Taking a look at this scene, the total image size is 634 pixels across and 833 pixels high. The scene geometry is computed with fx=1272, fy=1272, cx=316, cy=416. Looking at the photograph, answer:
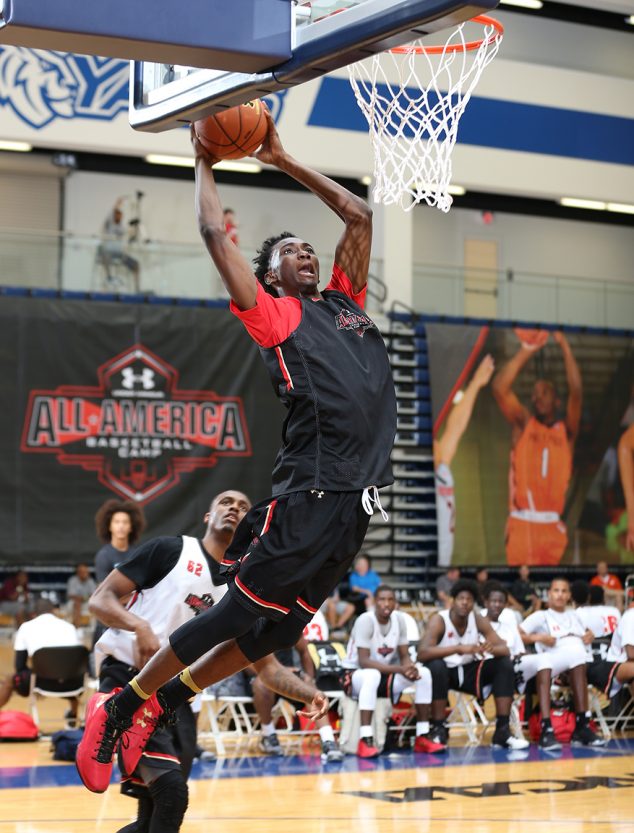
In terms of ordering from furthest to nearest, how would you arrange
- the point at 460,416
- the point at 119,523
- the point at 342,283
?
the point at 460,416 < the point at 119,523 < the point at 342,283

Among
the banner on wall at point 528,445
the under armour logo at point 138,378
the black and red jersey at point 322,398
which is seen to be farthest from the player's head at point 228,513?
the banner on wall at point 528,445

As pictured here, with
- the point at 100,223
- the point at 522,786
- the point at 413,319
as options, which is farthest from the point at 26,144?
the point at 522,786

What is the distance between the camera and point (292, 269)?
4789mm

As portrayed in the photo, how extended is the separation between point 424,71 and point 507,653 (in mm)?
5177

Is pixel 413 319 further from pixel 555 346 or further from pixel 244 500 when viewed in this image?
pixel 244 500

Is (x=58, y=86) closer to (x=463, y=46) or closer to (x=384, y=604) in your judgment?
(x=384, y=604)

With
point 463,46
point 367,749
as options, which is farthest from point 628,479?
point 463,46

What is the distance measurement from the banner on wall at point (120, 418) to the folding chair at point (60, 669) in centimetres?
496

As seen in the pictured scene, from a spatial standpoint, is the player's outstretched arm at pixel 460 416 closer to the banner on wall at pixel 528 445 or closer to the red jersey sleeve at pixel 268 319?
the banner on wall at pixel 528 445

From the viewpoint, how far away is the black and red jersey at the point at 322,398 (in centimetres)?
444

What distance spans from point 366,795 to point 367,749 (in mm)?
1806

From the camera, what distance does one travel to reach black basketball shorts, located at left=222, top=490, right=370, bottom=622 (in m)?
4.38

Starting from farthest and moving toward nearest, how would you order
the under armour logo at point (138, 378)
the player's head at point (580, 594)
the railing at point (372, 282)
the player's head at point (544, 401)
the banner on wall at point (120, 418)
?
the player's head at point (544, 401) → the under armour logo at point (138, 378) → the railing at point (372, 282) → the banner on wall at point (120, 418) → the player's head at point (580, 594)

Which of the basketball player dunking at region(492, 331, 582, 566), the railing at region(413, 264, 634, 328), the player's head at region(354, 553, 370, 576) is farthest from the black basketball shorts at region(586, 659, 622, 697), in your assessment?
the railing at region(413, 264, 634, 328)
